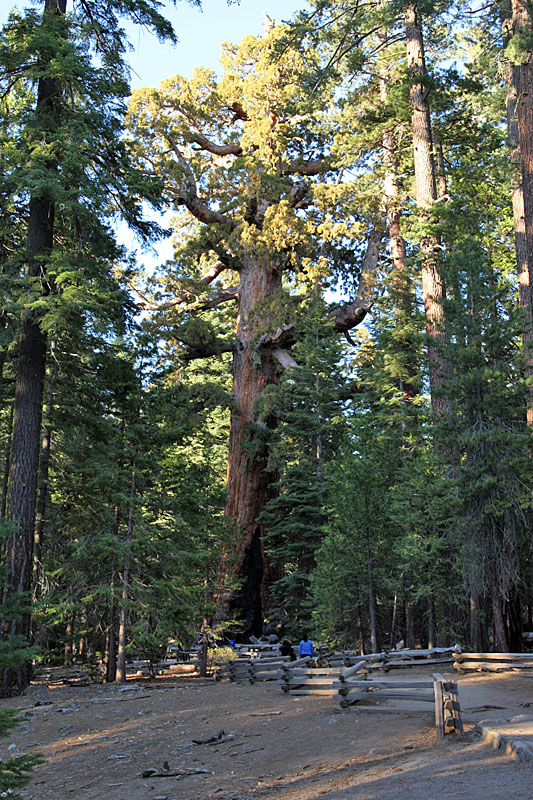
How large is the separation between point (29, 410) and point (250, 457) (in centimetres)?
1112

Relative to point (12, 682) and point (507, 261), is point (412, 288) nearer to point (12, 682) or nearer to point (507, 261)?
point (507, 261)

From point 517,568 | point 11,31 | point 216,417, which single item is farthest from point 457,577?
point 216,417

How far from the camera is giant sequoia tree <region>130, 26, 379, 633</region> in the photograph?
88.9 ft

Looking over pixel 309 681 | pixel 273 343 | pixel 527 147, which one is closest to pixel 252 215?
pixel 273 343

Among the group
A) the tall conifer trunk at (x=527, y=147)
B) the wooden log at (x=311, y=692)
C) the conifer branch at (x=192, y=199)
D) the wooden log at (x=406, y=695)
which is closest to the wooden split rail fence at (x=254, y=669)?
the wooden log at (x=311, y=692)

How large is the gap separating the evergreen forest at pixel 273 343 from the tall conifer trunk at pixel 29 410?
0.20 ft

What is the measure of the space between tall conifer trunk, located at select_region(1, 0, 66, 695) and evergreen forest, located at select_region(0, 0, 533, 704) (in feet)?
0.20

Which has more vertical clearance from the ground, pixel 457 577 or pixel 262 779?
pixel 457 577

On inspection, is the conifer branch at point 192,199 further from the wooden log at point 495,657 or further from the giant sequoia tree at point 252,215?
the wooden log at point 495,657

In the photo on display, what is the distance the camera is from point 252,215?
96.0ft

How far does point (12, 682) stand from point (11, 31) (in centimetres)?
1573

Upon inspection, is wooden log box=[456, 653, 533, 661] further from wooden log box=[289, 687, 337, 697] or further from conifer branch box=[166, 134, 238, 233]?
conifer branch box=[166, 134, 238, 233]

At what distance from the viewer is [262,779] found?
8758mm

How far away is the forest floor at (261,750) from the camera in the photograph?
7.59m
